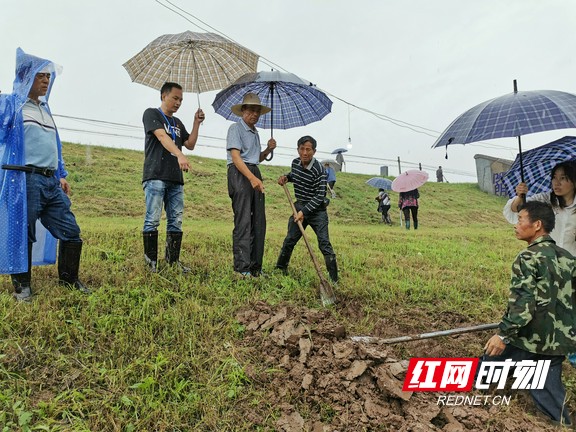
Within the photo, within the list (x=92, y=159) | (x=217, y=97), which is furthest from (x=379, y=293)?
(x=92, y=159)

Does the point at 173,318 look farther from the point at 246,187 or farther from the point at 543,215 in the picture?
the point at 543,215

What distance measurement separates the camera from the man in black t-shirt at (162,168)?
3998 millimetres

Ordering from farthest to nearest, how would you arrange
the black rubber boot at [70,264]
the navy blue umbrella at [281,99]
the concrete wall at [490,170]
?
the concrete wall at [490,170]
the navy blue umbrella at [281,99]
the black rubber boot at [70,264]

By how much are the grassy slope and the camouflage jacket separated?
4.36 ft

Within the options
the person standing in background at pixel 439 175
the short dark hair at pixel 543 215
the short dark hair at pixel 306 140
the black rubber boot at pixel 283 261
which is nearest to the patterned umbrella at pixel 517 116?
the short dark hair at pixel 543 215

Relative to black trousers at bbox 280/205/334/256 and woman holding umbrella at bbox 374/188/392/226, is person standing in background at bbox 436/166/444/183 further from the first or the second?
black trousers at bbox 280/205/334/256

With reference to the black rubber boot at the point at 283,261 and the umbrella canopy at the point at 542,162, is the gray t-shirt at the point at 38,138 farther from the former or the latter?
the umbrella canopy at the point at 542,162

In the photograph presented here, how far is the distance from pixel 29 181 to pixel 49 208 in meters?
0.31

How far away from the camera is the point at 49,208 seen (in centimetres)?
345

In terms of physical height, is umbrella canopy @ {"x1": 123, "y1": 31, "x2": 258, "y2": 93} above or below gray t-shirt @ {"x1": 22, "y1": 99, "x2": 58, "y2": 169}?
above

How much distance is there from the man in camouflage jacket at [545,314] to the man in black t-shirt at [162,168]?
3155 mm

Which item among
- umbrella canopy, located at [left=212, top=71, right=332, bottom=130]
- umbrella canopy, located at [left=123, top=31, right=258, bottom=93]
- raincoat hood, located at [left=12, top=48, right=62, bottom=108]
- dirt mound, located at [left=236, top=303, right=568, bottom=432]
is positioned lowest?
dirt mound, located at [left=236, top=303, right=568, bottom=432]

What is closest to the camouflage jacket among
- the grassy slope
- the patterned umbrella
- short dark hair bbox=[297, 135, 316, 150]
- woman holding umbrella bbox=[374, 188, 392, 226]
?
the patterned umbrella

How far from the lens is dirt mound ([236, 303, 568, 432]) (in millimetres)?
2303
